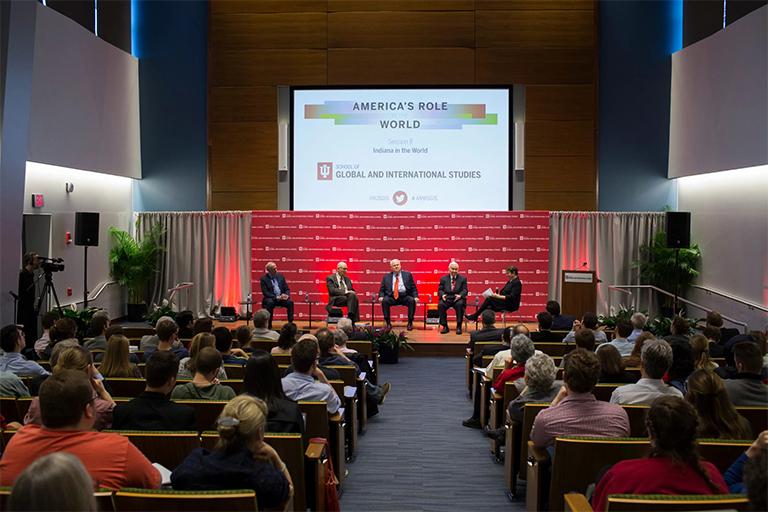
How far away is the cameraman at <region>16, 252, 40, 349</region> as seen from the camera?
32.4 ft

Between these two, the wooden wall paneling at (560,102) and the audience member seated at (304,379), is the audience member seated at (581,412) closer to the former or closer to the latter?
the audience member seated at (304,379)

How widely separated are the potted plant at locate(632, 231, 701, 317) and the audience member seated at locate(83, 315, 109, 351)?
9.10 metres

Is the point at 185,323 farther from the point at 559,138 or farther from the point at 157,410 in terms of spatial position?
the point at 559,138

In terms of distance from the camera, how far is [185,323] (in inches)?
298

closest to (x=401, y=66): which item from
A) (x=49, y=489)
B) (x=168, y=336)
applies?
(x=168, y=336)

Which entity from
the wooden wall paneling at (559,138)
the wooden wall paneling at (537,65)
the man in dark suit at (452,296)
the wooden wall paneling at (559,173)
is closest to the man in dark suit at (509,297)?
the man in dark suit at (452,296)

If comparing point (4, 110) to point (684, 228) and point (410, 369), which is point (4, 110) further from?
point (684, 228)

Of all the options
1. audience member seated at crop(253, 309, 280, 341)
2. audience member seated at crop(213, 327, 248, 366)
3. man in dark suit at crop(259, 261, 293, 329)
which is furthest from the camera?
man in dark suit at crop(259, 261, 293, 329)

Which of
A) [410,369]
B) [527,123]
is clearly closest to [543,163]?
[527,123]

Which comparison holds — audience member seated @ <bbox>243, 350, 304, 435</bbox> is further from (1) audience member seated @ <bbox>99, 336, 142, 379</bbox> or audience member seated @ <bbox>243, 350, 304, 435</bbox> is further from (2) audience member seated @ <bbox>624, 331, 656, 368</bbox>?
(2) audience member seated @ <bbox>624, 331, 656, 368</bbox>

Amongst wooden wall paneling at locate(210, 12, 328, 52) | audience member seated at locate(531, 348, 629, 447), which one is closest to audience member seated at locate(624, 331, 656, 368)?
audience member seated at locate(531, 348, 629, 447)

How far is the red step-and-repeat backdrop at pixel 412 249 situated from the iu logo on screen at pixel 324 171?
64 centimetres

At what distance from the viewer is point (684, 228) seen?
11523mm

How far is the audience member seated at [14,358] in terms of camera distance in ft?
17.9
